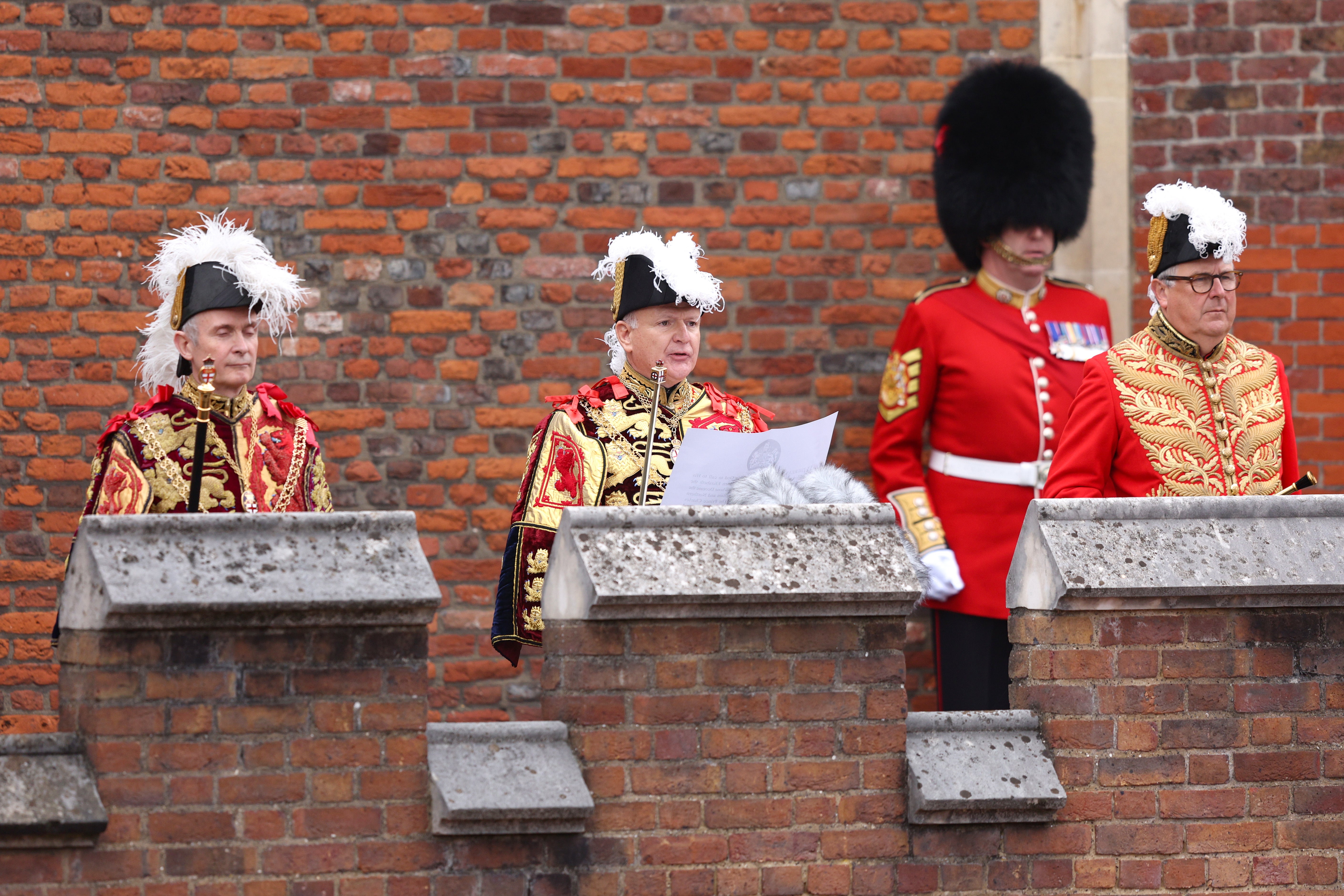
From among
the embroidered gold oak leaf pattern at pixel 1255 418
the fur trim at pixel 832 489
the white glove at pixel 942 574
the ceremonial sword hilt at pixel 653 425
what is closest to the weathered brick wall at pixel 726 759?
the fur trim at pixel 832 489

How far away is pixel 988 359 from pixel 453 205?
191 cm

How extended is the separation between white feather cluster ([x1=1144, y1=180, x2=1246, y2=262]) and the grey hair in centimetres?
143

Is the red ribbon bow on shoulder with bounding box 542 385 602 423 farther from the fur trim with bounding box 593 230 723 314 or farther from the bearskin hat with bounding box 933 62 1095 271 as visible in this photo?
the bearskin hat with bounding box 933 62 1095 271

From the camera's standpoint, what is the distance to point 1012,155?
5.62m

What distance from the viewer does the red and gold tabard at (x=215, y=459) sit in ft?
12.5

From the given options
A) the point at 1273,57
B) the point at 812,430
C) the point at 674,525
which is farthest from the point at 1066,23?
the point at 674,525

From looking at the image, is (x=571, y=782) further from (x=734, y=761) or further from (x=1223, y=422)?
(x=1223, y=422)

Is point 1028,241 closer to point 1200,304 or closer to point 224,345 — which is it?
point 1200,304

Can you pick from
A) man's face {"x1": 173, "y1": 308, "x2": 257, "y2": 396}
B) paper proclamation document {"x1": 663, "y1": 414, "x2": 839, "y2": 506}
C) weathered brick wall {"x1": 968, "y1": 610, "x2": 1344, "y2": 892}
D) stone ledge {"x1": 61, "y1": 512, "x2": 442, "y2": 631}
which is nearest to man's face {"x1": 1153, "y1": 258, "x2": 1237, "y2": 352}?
weathered brick wall {"x1": 968, "y1": 610, "x2": 1344, "y2": 892}

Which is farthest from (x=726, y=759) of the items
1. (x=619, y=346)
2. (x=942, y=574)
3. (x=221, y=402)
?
(x=942, y=574)

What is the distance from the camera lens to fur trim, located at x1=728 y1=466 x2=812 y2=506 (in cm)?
357

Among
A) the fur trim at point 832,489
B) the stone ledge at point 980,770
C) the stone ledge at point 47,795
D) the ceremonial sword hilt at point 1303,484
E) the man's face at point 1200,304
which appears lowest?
the stone ledge at point 980,770

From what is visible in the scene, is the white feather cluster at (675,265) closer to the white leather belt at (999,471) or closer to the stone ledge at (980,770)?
the stone ledge at (980,770)

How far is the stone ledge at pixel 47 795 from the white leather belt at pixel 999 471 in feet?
10.6
